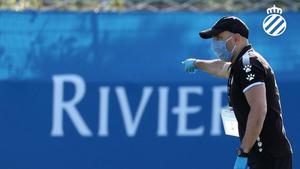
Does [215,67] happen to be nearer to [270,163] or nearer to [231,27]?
[231,27]

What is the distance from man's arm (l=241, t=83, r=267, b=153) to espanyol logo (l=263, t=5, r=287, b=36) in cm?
179

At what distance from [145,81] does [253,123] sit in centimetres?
185

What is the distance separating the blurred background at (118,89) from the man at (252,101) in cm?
140

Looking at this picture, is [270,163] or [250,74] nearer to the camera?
[250,74]

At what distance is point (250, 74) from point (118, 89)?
1.80m

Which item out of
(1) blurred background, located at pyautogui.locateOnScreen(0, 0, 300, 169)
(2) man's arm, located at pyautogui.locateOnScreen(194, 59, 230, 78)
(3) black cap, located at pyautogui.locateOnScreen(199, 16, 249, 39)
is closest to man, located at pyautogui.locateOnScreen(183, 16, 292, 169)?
(3) black cap, located at pyautogui.locateOnScreen(199, 16, 249, 39)

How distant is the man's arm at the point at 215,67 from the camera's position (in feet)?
18.4

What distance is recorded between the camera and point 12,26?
6270 millimetres

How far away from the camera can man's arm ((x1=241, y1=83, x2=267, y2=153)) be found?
15.5 ft

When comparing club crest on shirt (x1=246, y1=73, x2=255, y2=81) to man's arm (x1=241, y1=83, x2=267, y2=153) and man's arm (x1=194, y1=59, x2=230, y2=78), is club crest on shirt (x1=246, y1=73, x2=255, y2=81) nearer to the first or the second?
man's arm (x1=241, y1=83, x2=267, y2=153)

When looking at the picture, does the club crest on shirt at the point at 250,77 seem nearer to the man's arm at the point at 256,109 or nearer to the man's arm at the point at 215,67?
the man's arm at the point at 256,109

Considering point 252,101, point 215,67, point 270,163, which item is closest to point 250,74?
point 252,101

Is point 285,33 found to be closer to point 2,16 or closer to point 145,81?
point 145,81

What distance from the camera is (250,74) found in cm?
478
